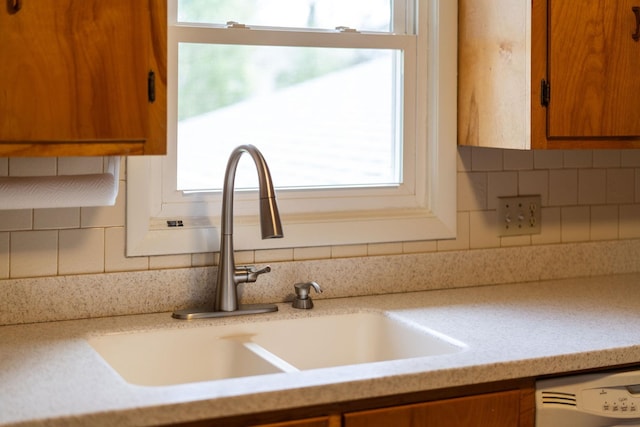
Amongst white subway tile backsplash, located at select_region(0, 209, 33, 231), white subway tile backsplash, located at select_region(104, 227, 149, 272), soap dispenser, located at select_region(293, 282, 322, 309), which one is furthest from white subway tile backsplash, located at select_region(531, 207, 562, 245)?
white subway tile backsplash, located at select_region(0, 209, 33, 231)

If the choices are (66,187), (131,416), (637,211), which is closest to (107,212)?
(66,187)

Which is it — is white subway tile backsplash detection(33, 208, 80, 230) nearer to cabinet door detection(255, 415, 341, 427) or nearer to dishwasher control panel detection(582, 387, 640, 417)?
cabinet door detection(255, 415, 341, 427)

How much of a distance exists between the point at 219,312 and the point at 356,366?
574 millimetres

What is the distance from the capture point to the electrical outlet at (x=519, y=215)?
9.41 ft

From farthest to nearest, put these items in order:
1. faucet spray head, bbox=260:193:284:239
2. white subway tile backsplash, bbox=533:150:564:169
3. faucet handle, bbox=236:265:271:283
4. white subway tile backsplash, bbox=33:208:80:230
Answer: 1. white subway tile backsplash, bbox=533:150:564:169
2. faucet handle, bbox=236:265:271:283
3. white subway tile backsplash, bbox=33:208:80:230
4. faucet spray head, bbox=260:193:284:239

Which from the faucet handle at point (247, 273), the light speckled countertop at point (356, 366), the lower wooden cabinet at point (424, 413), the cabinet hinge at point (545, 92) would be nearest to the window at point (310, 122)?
the faucet handle at point (247, 273)

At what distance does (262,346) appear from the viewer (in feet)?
7.83

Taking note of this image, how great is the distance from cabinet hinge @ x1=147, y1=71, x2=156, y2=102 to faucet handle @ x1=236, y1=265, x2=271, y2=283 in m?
0.56

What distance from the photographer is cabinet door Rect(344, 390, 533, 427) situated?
74.0 inches

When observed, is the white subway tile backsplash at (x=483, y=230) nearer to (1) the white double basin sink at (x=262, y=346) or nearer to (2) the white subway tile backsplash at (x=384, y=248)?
(2) the white subway tile backsplash at (x=384, y=248)

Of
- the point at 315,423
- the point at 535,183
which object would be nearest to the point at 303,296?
the point at 315,423

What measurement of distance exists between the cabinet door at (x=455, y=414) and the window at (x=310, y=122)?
0.78 meters

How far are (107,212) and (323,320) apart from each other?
62cm

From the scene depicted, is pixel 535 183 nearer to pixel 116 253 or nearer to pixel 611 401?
pixel 611 401
